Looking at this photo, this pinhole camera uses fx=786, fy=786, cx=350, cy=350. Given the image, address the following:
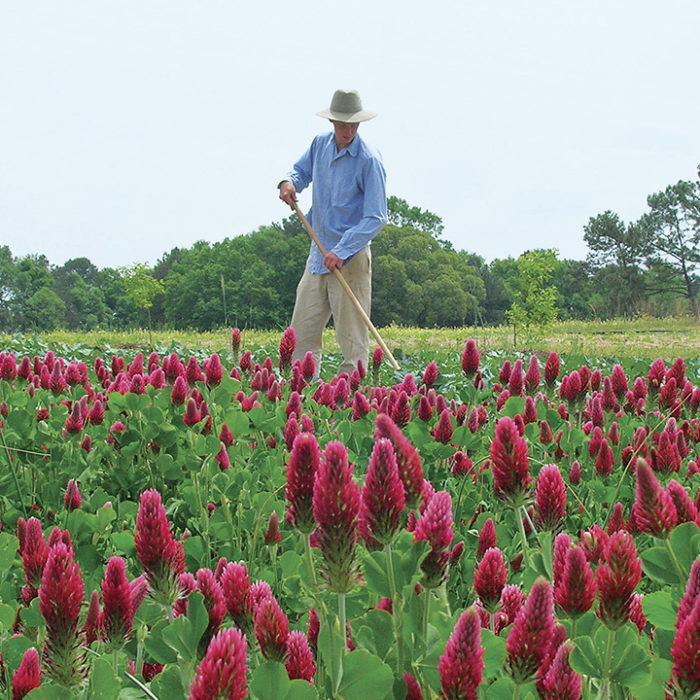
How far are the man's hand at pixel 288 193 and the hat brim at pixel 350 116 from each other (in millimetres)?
794

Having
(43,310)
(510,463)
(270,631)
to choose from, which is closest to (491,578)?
(510,463)

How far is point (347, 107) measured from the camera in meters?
7.73

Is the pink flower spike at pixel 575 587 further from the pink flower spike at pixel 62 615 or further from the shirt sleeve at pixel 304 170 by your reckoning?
the shirt sleeve at pixel 304 170

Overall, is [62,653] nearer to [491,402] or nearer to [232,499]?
[232,499]

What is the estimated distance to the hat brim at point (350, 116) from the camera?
24.6 feet

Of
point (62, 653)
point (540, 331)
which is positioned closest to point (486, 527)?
point (62, 653)

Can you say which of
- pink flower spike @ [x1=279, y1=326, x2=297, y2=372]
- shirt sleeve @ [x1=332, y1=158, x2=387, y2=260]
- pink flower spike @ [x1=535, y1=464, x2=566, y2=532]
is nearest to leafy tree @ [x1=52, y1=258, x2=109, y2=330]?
shirt sleeve @ [x1=332, y1=158, x2=387, y2=260]

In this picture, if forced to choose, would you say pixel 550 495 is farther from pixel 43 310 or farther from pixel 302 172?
pixel 43 310

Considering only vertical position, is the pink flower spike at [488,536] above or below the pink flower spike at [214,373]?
below

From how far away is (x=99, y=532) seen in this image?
240 cm

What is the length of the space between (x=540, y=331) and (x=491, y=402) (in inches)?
625

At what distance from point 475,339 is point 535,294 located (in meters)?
9.92

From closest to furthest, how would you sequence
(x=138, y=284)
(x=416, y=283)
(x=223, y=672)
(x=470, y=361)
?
1. (x=223, y=672)
2. (x=470, y=361)
3. (x=138, y=284)
4. (x=416, y=283)

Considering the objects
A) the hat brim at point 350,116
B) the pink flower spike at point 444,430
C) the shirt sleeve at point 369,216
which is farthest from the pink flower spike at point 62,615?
the hat brim at point 350,116
